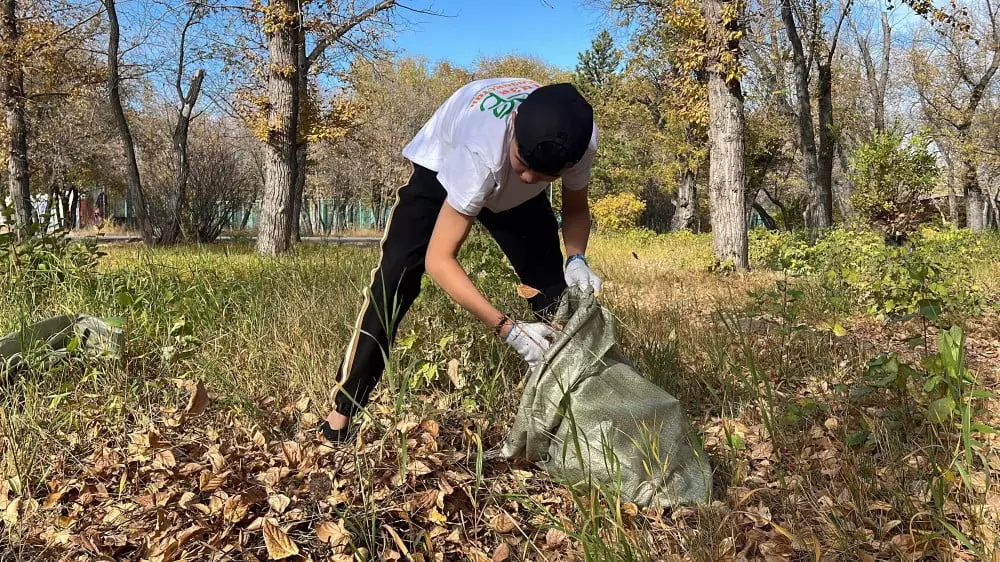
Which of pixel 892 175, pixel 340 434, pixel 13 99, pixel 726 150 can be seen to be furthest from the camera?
pixel 13 99

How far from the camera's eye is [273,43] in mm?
7328

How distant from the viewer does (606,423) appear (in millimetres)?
1627

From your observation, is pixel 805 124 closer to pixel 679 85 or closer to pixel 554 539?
pixel 679 85

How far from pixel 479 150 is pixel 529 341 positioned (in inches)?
22.3

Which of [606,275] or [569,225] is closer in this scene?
[569,225]

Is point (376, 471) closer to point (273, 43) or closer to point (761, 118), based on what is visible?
point (273, 43)

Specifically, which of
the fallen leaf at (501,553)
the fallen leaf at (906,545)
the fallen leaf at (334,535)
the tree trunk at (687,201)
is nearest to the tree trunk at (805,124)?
the tree trunk at (687,201)

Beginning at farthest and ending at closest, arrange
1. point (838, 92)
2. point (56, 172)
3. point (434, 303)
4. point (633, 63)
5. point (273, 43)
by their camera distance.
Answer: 1. point (838, 92)
2. point (56, 172)
3. point (633, 63)
4. point (273, 43)
5. point (434, 303)

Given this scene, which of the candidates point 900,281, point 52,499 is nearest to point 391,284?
point 52,499

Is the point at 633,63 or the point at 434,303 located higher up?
the point at 633,63

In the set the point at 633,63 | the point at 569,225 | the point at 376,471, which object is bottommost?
the point at 376,471

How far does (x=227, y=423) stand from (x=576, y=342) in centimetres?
128

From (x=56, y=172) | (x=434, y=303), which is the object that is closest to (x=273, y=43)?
(x=434, y=303)

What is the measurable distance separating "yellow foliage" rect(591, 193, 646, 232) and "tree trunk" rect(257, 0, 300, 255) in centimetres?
1098
